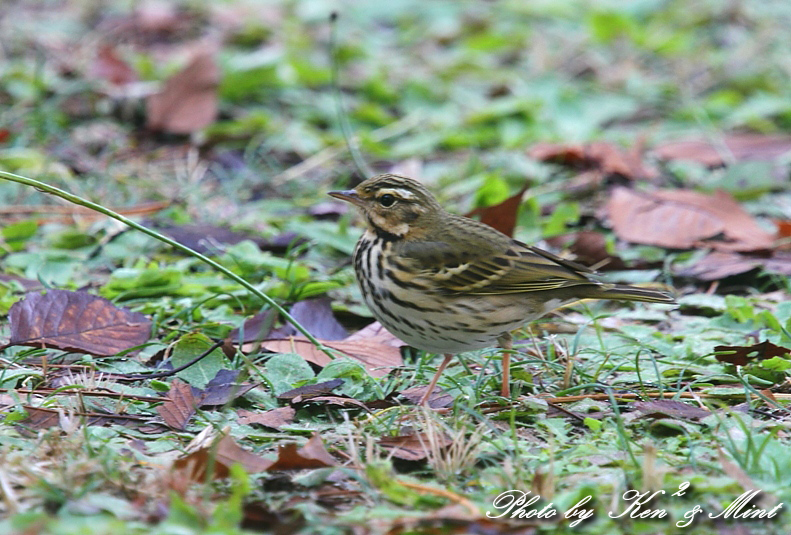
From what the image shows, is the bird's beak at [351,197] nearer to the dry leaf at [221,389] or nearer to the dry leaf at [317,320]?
the dry leaf at [317,320]

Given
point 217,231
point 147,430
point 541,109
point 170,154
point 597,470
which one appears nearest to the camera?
point 597,470

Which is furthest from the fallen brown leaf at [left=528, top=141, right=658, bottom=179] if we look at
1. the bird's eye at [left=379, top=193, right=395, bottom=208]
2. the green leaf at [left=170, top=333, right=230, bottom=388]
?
the green leaf at [left=170, top=333, right=230, bottom=388]

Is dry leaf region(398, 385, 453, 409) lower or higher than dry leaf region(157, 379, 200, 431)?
lower

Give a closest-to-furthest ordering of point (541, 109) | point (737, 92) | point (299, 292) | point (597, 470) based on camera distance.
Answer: point (597, 470) → point (299, 292) → point (541, 109) → point (737, 92)

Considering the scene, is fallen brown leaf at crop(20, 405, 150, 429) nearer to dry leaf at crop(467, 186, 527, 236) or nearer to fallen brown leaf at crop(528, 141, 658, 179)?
dry leaf at crop(467, 186, 527, 236)

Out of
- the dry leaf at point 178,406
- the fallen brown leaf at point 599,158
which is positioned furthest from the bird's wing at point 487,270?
the fallen brown leaf at point 599,158

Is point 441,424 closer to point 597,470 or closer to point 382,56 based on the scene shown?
point 597,470

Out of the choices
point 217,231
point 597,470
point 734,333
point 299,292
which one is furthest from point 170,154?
point 597,470

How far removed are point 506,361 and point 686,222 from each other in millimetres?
2668

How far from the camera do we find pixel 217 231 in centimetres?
656

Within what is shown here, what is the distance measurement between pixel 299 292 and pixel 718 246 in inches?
109

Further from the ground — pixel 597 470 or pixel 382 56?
pixel 382 56

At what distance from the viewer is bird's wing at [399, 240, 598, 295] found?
16.1ft

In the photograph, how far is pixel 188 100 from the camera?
28.9 feet
